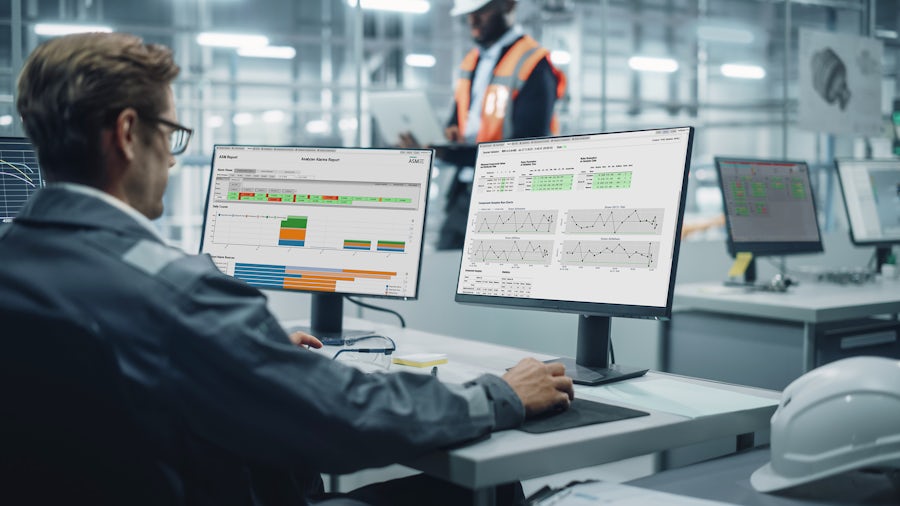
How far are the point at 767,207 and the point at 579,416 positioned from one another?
6.61ft

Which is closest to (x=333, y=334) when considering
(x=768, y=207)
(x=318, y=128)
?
(x=768, y=207)

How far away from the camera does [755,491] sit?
4.06ft

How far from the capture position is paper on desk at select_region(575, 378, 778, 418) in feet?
4.72

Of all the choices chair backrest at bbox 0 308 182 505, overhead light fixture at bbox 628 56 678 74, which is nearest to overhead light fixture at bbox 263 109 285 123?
overhead light fixture at bbox 628 56 678 74

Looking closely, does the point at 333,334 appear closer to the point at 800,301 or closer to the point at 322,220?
Answer: the point at 322,220

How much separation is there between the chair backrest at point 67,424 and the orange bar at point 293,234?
1101mm

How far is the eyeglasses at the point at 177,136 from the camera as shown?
111 centimetres

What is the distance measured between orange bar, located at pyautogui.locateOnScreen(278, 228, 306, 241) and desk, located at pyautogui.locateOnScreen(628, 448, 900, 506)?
1062 millimetres

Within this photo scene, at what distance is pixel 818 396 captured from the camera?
1.15 metres

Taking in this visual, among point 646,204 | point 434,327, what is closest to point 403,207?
point 646,204

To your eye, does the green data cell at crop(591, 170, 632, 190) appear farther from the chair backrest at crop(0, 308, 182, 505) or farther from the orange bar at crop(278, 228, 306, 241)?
the chair backrest at crop(0, 308, 182, 505)

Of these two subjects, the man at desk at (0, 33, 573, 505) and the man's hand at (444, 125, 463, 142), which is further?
the man's hand at (444, 125, 463, 142)

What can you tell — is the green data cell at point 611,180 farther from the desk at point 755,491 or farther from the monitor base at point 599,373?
the desk at point 755,491

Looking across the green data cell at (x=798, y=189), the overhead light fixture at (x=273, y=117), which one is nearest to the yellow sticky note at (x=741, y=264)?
the green data cell at (x=798, y=189)
